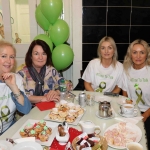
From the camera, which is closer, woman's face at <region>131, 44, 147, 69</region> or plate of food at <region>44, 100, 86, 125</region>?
plate of food at <region>44, 100, 86, 125</region>

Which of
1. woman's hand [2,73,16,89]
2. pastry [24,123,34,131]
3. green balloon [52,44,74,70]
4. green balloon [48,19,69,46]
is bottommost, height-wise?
pastry [24,123,34,131]

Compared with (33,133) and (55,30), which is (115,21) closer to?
(55,30)

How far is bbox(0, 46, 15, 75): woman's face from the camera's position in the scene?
5.04ft

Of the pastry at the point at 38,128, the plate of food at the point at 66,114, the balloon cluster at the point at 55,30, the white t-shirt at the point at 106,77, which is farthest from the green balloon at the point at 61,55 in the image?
the pastry at the point at 38,128

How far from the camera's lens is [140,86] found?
6.78ft

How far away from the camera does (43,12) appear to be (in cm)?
260

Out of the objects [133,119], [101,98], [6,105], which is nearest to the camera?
[133,119]

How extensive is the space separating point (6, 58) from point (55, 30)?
3.92 ft

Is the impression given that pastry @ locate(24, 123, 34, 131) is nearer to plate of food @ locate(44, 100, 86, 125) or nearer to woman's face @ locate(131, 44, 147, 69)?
plate of food @ locate(44, 100, 86, 125)

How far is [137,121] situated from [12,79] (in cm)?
97

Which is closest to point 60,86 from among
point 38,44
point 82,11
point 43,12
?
point 38,44

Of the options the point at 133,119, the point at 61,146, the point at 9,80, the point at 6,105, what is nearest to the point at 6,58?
the point at 9,80

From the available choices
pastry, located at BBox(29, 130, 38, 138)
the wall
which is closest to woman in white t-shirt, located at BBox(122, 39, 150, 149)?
the wall

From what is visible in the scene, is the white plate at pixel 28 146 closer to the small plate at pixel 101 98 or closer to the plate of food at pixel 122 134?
the plate of food at pixel 122 134
